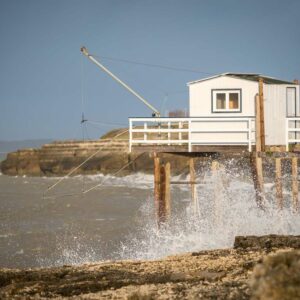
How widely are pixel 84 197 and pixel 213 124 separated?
62.3 ft

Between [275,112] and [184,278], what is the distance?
15.1m

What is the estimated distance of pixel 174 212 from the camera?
1031 inches

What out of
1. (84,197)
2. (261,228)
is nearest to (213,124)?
(261,228)

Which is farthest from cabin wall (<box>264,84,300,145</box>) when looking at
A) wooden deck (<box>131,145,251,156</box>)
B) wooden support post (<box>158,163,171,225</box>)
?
wooden support post (<box>158,163,171,225</box>)

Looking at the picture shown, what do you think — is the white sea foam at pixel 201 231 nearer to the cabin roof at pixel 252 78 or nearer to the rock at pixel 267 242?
the rock at pixel 267 242

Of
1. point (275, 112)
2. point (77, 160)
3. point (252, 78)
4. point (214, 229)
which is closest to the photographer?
point (214, 229)

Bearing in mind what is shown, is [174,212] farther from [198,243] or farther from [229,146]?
[198,243]

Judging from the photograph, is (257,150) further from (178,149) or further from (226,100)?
(226,100)

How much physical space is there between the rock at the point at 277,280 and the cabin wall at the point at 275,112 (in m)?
17.5

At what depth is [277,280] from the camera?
405 centimetres

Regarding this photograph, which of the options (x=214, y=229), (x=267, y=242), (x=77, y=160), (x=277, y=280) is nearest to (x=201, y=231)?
(x=214, y=229)

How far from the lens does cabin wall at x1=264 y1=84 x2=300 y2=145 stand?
21.4 meters

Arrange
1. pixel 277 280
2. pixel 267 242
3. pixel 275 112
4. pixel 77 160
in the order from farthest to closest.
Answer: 1. pixel 77 160
2. pixel 275 112
3. pixel 267 242
4. pixel 277 280

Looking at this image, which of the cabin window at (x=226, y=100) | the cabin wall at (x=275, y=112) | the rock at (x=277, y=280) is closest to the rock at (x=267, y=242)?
the rock at (x=277, y=280)
